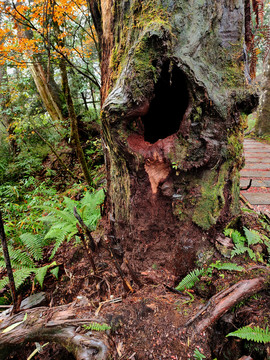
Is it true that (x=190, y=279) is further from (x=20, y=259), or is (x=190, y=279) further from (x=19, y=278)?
(x=20, y=259)

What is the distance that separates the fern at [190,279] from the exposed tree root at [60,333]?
29.2 inches

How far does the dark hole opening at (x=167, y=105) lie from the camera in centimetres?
164

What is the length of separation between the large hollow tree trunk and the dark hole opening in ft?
0.03

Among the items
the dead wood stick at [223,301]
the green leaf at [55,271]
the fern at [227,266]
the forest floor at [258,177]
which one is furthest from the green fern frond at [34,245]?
the forest floor at [258,177]

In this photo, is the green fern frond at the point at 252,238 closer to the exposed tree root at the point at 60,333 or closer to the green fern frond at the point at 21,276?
the exposed tree root at the point at 60,333

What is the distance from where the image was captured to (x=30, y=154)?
26.5 ft

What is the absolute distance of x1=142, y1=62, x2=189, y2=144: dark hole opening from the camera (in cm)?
164

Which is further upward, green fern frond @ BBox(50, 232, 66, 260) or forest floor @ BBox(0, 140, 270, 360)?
green fern frond @ BBox(50, 232, 66, 260)

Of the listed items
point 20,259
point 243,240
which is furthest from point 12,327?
point 243,240

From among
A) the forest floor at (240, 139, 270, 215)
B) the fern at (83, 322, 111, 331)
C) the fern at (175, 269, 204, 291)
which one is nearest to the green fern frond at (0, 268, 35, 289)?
the fern at (83, 322, 111, 331)

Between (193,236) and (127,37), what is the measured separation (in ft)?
6.08

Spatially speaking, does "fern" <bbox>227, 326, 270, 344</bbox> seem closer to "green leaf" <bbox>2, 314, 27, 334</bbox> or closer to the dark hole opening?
"green leaf" <bbox>2, 314, 27, 334</bbox>

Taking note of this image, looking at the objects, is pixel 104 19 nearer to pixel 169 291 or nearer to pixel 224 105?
pixel 224 105

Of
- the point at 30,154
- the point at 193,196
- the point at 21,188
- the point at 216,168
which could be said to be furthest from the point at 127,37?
the point at 30,154
